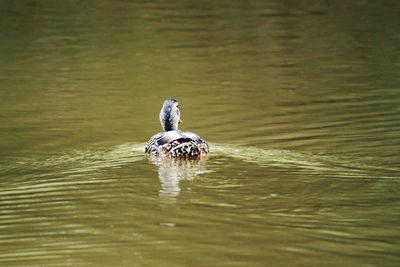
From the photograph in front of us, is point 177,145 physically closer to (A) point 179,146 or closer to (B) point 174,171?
(A) point 179,146

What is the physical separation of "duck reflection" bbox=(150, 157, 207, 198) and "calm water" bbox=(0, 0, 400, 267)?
0.04 m

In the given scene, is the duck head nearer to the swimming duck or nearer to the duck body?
the swimming duck

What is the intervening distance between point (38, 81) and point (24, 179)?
6896 millimetres

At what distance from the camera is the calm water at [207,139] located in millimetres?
9656

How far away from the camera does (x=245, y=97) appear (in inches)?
682

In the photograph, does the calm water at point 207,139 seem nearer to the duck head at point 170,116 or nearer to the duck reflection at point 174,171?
the duck reflection at point 174,171

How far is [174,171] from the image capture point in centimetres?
1250

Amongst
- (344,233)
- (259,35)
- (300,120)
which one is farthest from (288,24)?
(344,233)

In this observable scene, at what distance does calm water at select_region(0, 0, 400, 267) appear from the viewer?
380 inches

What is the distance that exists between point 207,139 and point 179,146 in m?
1.36

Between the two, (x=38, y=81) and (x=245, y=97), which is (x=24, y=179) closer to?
(x=245, y=97)

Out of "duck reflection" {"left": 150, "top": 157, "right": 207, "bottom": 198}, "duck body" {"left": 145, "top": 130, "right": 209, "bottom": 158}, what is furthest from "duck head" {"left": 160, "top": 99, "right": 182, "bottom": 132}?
"duck reflection" {"left": 150, "top": 157, "right": 207, "bottom": 198}

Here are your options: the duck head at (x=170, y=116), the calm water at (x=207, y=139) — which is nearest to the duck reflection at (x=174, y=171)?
the calm water at (x=207, y=139)

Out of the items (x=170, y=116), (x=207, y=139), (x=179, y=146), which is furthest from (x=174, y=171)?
(x=207, y=139)
